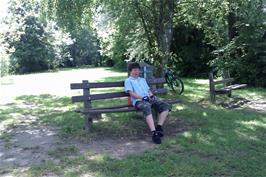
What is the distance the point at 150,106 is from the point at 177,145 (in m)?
1.02

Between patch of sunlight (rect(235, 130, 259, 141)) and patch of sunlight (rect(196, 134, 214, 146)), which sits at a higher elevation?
patch of sunlight (rect(196, 134, 214, 146))

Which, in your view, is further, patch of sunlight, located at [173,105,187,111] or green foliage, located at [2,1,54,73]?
green foliage, located at [2,1,54,73]

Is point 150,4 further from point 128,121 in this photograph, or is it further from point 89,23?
point 128,121

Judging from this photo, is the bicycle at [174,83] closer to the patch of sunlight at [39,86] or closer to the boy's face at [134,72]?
the patch of sunlight at [39,86]

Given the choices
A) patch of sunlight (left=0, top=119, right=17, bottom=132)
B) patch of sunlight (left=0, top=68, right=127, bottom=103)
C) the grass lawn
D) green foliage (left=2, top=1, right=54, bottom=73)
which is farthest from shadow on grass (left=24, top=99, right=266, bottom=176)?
green foliage (left=2, top=1, right=54, bottom=73)

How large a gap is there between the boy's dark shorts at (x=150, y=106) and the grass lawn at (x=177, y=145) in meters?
0.53

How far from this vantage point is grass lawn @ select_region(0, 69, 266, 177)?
18.6 feet

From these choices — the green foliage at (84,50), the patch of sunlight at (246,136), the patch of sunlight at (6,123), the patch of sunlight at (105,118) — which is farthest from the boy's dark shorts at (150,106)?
the green foliage at (84,50)

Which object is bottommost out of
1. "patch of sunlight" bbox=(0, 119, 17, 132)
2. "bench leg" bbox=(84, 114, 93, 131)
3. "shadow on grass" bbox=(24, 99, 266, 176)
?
"shadow on grass" bbox=(24, 99, 266, 176)

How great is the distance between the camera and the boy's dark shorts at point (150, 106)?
7.52 meters

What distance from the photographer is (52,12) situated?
12273 mm

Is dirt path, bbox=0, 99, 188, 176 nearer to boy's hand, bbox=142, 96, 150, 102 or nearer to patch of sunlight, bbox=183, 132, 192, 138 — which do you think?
patch of sunlight, bbox=183, 132, 192, 138

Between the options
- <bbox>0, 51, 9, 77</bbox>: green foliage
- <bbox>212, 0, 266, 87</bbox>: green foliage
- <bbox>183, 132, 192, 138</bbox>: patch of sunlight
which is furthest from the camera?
<bbox>0, 51, 9, 77</bbox>: green foliage

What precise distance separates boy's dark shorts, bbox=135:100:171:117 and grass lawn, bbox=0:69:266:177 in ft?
1.74
